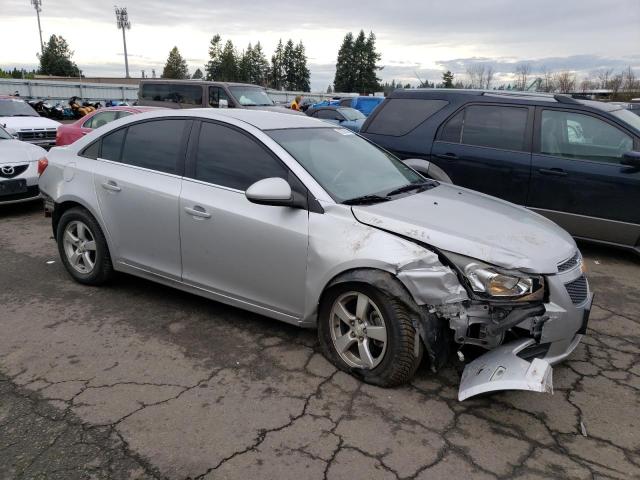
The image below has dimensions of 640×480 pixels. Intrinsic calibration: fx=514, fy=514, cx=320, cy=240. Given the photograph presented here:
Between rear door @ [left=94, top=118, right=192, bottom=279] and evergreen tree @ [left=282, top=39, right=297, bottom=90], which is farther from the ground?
evergreen tree @ [left=282, top=39, right=297, bottom=90]

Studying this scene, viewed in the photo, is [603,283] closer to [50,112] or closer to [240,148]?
[240,148]

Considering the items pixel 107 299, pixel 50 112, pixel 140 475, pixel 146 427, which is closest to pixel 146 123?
pixel 107 299

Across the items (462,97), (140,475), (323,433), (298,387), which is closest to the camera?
(140,475)

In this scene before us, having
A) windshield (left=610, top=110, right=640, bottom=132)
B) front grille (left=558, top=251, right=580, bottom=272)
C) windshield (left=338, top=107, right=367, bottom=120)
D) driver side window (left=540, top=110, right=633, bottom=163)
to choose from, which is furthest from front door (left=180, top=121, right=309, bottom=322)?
windshield (left=338, top=107, right=367, bottom=120)

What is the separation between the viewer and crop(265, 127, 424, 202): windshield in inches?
141

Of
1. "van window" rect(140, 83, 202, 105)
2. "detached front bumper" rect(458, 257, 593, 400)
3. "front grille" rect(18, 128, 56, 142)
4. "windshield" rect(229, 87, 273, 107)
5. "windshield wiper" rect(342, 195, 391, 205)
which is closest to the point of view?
"detached front bumper" rect(458, 257, 593, 400)

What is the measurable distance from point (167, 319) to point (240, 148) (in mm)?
1508

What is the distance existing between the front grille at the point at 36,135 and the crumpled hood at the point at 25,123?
5.1 inches

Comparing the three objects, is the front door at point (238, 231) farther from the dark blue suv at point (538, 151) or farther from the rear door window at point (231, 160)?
the dark blue suv at point (538, 151)

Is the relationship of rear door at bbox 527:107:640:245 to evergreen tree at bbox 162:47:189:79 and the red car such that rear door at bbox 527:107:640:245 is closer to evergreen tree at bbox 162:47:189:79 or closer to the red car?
the red car

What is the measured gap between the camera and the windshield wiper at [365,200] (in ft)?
11.1

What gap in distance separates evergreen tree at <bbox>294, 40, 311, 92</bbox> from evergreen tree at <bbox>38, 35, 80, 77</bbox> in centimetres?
4205

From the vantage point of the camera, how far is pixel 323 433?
9.14ft

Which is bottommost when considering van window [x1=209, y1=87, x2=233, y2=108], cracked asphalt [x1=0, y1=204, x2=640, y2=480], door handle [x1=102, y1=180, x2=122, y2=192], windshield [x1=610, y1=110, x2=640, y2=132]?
cracked asphalt [x1=0, y1=204, x2=640, y2=480]
